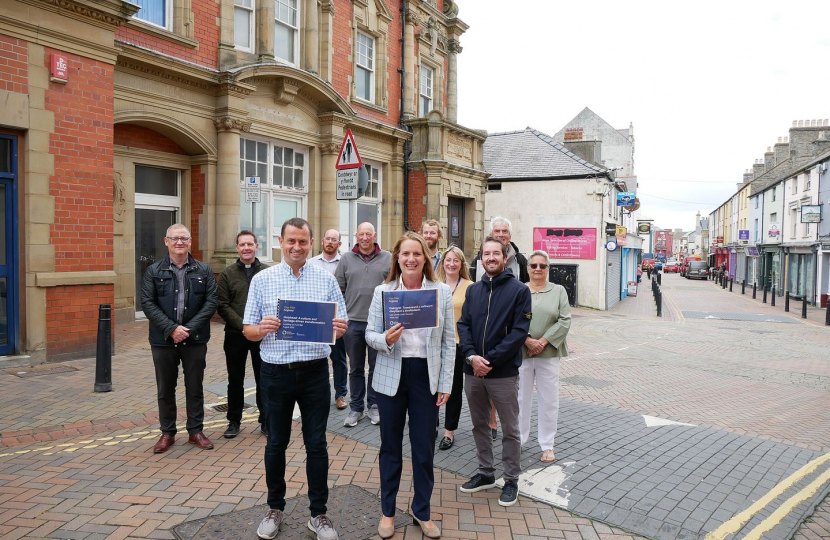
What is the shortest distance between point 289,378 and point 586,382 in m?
6.34

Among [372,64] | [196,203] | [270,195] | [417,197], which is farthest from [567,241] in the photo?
[196,203]

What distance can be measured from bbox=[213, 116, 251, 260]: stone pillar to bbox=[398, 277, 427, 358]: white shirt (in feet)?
29.3

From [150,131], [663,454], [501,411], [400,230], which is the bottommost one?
[663,454]

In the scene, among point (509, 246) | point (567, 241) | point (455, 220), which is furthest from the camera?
point (567, 241)

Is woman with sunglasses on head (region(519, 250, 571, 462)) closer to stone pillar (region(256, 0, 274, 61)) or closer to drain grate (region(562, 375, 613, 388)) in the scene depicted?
drain grate (region(562, 375, 613, 388))

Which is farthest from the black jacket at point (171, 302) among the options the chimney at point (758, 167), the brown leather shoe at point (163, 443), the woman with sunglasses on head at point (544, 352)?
the chimney at point (758, 167)

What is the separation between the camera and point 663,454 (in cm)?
534

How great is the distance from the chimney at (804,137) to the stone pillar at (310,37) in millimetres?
36913

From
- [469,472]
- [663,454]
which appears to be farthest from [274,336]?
[663,454]

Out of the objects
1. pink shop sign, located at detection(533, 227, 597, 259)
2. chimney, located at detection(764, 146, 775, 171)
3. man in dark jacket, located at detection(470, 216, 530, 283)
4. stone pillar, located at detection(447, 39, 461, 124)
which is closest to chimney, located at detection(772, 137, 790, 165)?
chimney, located at detection(764, 146, 775, 171)

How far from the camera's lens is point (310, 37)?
45.0 ft

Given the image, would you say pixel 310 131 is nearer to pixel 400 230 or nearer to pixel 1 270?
pixel 400 230

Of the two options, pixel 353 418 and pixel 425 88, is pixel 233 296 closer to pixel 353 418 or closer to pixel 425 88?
pixel 353 418

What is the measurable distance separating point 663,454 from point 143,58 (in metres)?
10.2
